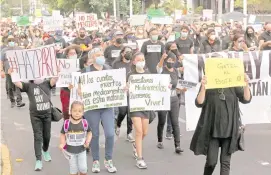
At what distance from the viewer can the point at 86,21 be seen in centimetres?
1731

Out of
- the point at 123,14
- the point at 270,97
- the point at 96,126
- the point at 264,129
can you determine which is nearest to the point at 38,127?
the point at 96,126

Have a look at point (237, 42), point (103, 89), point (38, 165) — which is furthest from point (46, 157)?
point (237, 42)

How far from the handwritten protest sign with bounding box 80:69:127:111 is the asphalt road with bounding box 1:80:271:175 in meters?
0.96

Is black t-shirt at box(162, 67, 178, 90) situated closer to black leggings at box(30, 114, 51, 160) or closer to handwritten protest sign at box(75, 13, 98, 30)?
black leggings at box(30, 114, 51, 160)

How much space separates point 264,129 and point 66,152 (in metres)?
4.56

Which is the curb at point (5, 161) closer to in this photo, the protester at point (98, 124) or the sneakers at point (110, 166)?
the protester at point (98, 124)

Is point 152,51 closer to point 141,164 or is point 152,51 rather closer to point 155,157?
point 155,157

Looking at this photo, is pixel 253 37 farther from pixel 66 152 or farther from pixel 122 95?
pixel 66 152

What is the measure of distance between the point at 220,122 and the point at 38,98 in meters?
2.75

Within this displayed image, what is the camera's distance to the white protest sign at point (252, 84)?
7191mm

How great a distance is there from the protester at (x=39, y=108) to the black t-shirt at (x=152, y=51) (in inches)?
149

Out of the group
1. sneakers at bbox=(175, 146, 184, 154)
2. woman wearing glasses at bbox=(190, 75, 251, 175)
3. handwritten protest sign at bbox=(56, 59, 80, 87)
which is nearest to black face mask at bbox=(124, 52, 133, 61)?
A: handwritten protest sign at bbox=(56, 59, 80, 87)

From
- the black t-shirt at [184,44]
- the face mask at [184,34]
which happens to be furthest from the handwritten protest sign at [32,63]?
the black t-shirt at [184,44]

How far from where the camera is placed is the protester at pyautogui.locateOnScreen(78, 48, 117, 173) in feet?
22.0
